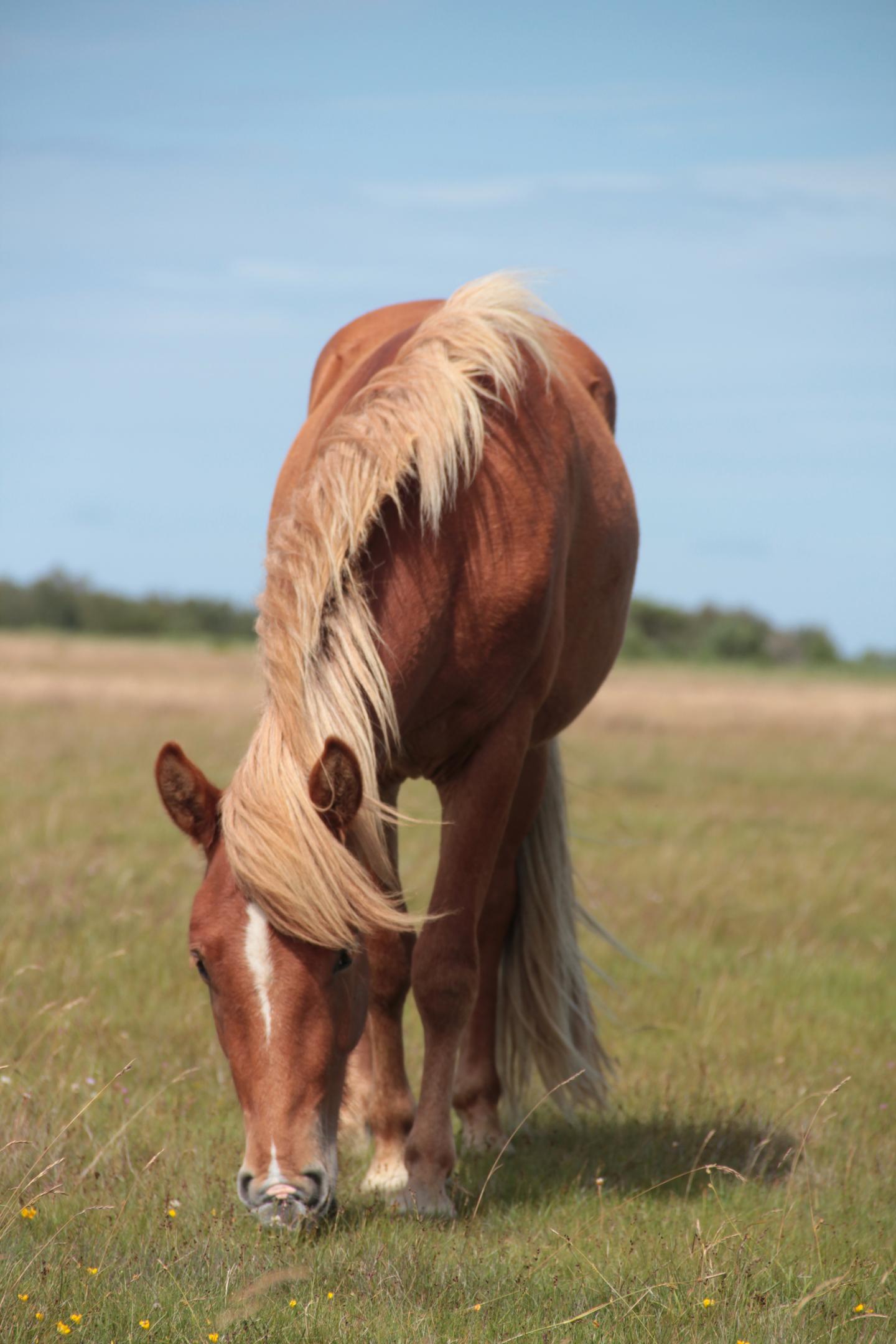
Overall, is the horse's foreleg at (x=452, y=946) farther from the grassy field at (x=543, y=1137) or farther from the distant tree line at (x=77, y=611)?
the distant tree line at (x=77, y=611)

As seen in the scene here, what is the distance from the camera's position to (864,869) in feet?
26.6

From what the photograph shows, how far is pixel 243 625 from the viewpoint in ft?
180

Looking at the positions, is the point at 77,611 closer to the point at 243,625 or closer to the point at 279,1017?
the point at 243,625

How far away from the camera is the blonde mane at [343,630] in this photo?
8.95 feet

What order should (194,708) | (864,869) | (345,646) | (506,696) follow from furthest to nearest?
(194,708), (864,869), (506,696), (345,646)

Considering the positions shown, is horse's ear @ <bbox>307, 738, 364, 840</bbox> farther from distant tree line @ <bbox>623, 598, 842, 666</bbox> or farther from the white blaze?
distant tree line @ <bbox>623, 598, 842, 666</bbox>

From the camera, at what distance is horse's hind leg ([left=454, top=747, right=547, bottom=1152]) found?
414cm

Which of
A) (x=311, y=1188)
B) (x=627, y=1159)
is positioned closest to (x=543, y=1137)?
(x=627, y=1159)

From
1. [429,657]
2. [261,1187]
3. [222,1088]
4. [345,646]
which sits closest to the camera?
[261,1187]

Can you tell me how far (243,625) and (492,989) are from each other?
51.4m

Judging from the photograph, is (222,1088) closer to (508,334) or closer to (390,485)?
(390,485)

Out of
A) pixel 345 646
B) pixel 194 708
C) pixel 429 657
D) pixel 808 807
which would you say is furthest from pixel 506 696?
pixel 194 708

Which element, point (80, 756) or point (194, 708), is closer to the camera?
point (80, 756)

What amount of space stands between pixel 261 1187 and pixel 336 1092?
0.92 feet
